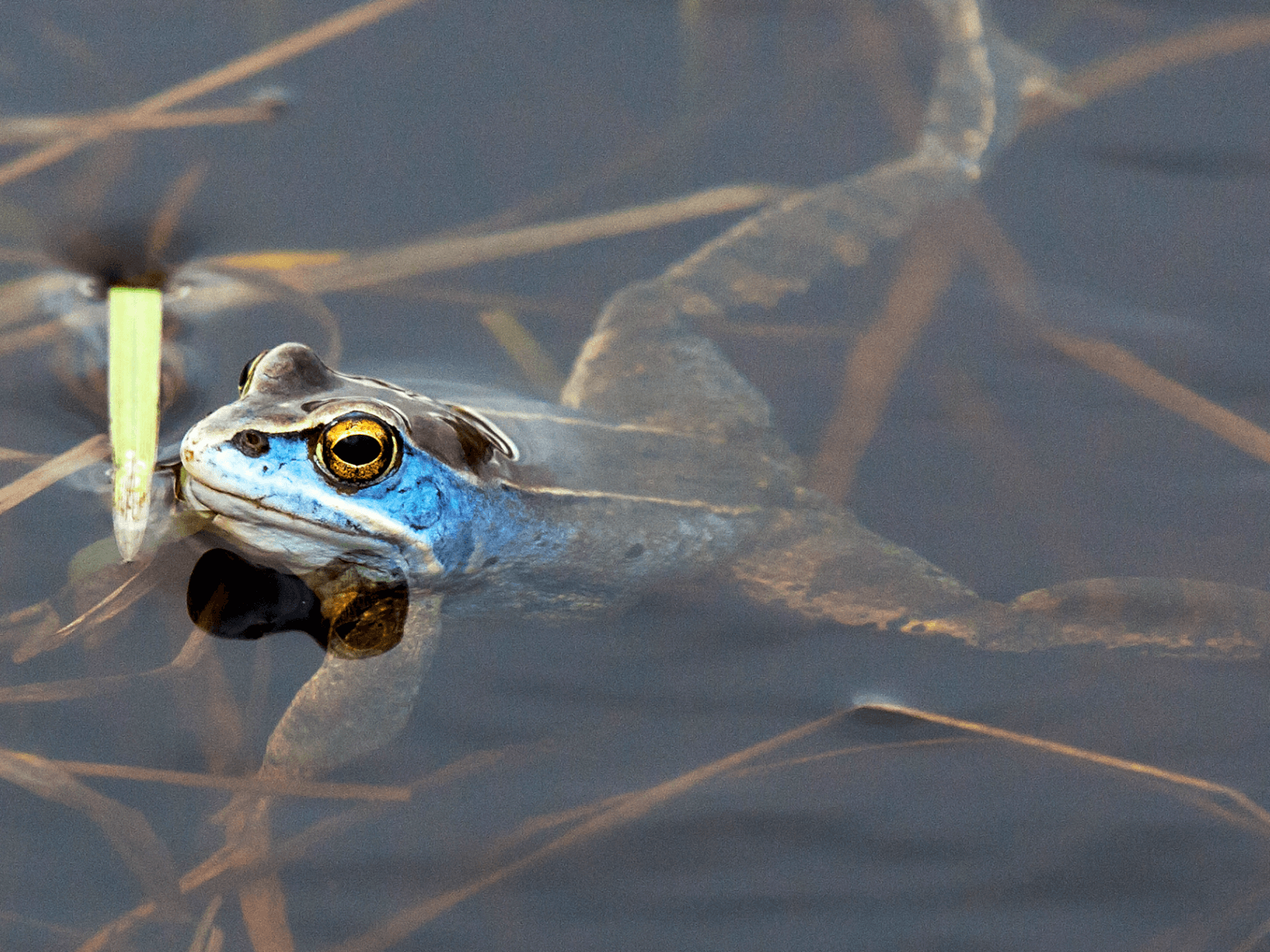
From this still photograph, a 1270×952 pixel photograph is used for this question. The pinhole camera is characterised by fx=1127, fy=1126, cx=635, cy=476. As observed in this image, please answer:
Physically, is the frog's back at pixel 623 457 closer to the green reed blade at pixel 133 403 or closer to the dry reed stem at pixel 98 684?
the green reed blade at pixel 133 403

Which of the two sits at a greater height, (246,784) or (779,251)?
(779,251)

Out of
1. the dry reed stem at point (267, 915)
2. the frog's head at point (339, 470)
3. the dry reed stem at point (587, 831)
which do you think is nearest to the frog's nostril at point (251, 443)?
the frog's head at point (339, 470)

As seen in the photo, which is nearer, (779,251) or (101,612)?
(101,612)

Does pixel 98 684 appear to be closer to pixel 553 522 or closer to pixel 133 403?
pixel 133 403

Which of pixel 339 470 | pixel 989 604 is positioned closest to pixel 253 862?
pixel 339 470

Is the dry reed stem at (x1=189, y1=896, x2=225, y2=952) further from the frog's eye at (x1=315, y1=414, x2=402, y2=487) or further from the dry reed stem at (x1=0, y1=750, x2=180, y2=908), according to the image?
the frog's eye at (x1=315, y1=414, x2=402, y2=487)

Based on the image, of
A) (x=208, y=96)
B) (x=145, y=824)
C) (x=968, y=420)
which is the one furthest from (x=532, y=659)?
(x=208, y=96)

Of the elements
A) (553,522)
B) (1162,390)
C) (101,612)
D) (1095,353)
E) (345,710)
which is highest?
(1095,353)
